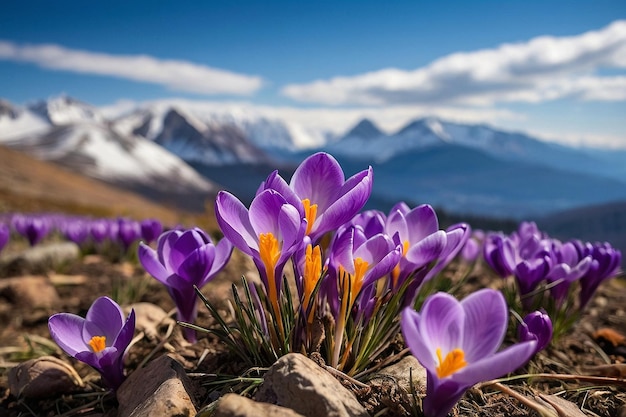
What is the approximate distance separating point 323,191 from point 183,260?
0.66m

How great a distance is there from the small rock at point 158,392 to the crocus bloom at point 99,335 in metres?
0.11

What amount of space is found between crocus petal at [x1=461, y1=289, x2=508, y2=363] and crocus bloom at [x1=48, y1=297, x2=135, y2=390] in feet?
4.01

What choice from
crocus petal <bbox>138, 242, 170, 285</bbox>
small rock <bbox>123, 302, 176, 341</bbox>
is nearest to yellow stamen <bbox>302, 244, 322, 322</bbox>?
crocus petal <bbox>138, 242, 170, 285</bbox>

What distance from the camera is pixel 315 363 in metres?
1.73

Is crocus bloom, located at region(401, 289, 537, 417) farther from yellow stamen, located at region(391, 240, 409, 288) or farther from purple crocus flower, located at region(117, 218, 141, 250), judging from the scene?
purple crocus flower, located at region(117, 218, 141, 250)

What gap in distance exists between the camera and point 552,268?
2674mm

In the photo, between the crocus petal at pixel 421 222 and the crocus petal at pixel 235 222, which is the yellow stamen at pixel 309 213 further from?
the crocus petal at pixel 421 222

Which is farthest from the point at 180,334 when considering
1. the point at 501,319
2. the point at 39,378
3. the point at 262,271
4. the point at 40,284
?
the point at 40,284

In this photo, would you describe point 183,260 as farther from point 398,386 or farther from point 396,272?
point 398,386

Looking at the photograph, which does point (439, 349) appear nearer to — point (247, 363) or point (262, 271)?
point (262, 271)

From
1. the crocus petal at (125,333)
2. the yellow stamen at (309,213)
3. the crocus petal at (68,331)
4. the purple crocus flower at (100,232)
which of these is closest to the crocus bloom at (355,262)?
the yellow stamen at (309,213)

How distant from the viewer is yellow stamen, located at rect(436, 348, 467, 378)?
1433mm

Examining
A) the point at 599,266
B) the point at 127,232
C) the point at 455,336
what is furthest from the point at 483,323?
the point at 127,232

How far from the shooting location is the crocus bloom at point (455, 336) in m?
1.42
